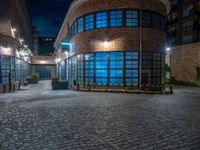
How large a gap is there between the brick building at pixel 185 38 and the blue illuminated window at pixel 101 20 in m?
16.6

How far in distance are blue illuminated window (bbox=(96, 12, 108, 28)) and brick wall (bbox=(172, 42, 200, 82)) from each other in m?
16.6

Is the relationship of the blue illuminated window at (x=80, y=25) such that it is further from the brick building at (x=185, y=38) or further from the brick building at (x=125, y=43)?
the brick building at (x=185, y=38)

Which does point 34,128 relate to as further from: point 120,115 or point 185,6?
point 185,6

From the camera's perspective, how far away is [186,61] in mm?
32469

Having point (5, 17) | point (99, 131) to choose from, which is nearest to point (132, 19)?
point (5, 17)

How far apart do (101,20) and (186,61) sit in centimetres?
1808

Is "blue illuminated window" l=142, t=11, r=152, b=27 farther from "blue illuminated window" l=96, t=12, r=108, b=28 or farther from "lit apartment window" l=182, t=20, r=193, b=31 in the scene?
"lit apartment window" l=182, t=20, r=193, b=31

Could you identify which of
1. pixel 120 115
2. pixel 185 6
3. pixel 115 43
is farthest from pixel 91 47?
pixel 185 6

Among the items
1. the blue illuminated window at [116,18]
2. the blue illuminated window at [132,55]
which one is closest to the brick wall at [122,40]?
the blue illuminated window at [132,55]

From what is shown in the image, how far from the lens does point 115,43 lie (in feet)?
69.8

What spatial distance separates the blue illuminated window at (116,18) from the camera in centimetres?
2125

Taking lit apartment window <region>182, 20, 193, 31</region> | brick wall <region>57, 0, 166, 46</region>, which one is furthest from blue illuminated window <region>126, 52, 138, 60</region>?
lit apartment window <region>182, 20, 193, 31</region>

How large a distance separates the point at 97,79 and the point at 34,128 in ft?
48.8

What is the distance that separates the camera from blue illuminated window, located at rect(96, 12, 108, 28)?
2166 cm
